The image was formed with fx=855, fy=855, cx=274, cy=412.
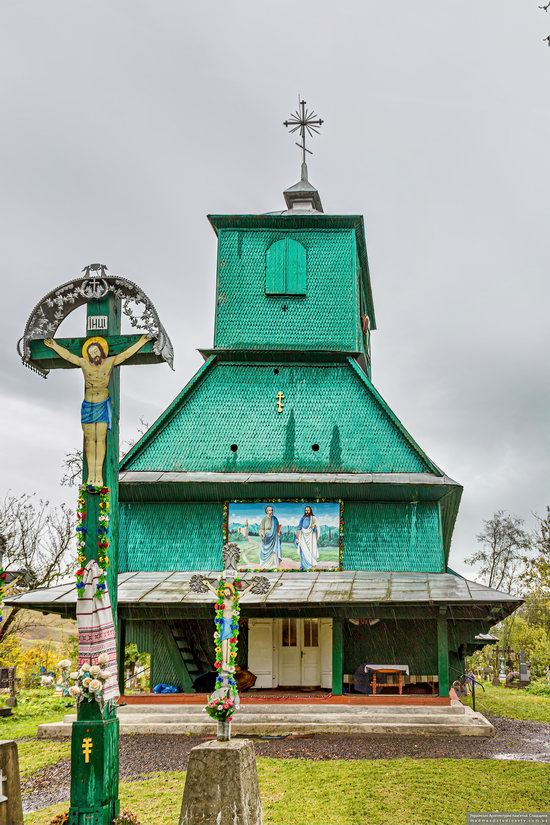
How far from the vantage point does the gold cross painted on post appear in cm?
830

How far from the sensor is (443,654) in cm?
1625

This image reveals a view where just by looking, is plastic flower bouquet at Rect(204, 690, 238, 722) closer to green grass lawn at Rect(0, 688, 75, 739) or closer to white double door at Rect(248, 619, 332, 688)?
green grass lawn at Rect(0, 688, 75, 739)

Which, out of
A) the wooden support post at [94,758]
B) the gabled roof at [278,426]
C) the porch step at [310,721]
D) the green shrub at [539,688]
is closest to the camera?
the wooden support post at [94,758]

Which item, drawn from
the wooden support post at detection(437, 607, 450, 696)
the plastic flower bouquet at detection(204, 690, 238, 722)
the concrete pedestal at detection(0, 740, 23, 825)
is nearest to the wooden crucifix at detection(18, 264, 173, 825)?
the concrete pedestal at detection(0, 740, 23, 825)

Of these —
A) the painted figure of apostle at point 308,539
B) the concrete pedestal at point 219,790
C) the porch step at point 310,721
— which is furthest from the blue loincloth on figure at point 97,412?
the painted figure of apostle at point 308,539

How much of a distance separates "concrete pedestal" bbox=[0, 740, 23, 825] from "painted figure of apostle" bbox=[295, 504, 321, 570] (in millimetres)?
10066

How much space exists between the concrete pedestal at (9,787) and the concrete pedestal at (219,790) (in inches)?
63.0

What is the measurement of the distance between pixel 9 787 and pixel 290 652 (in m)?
11.5

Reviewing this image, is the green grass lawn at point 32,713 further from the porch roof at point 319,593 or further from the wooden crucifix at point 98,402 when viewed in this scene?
the wooden crucifix at point 98,402

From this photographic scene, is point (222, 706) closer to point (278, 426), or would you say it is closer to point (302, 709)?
point (302, 709)

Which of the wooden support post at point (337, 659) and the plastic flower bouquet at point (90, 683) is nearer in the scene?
the plastic flower bouquet at point (90, 683)

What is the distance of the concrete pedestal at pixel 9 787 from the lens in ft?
26.5

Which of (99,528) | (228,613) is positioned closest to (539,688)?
(228,613)

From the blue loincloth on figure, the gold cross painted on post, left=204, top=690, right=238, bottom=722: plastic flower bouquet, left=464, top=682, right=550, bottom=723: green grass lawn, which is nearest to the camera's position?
the gold cross painted on post
